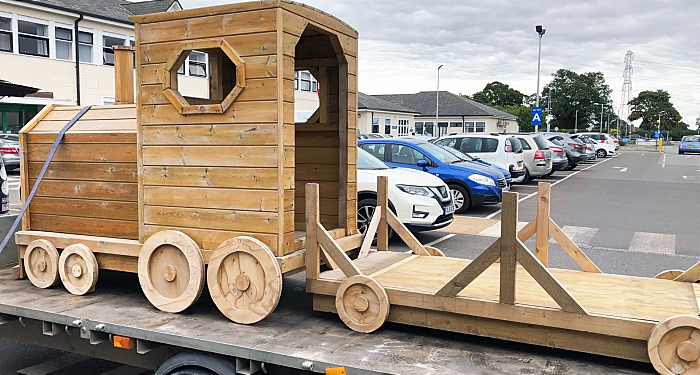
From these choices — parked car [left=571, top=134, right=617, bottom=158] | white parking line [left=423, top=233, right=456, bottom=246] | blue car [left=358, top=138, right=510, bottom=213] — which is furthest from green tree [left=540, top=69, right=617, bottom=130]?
white parking line [left=423, top=233, right=456, bottom=246]

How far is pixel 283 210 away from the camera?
12.4 ft

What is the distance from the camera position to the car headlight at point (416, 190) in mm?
9227

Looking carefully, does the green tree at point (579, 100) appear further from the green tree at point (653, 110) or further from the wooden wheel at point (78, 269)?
the wooden wheel at point (78, 269)

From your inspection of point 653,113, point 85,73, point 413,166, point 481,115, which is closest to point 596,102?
point 653,113

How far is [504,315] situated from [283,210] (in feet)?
4.69

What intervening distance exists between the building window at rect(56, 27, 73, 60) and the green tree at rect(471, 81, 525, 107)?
310 feet

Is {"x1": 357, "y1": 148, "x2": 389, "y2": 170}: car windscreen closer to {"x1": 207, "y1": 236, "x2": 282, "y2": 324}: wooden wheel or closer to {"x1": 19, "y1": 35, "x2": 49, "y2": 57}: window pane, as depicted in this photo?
{"x1": 207, "y1": 236, "x2": 282, "y2": 324}: wooden wheel

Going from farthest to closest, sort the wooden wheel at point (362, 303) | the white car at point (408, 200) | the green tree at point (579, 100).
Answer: the green tree at point (579, 100), the white car at point (408, 200), the wooden wheel at point (362, 303)

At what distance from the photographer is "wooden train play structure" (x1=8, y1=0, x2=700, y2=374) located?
3168 mm

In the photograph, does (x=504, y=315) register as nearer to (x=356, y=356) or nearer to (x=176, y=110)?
(x=356, y=356)

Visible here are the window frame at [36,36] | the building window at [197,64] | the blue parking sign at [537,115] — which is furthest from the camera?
the blue parking sign at [537,115]

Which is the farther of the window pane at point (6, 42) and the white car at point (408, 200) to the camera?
the window pane at point (6, 42)

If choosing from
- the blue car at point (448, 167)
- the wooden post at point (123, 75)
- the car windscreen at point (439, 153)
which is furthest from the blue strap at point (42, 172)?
the car windscreen at point (439, 153)

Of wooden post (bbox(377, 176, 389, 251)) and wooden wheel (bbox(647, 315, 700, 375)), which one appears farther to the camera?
wooden post (bbox(377, 176, 389, 251))
